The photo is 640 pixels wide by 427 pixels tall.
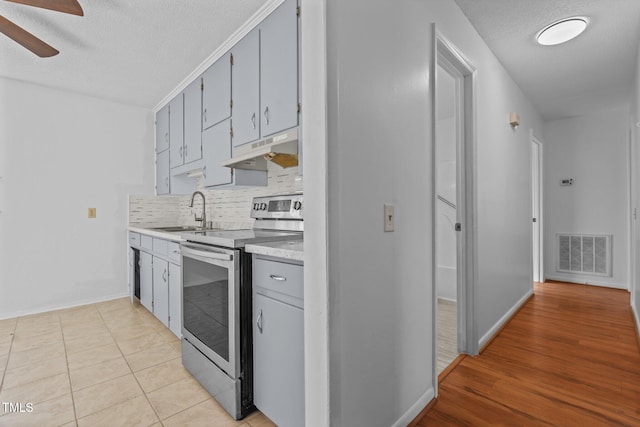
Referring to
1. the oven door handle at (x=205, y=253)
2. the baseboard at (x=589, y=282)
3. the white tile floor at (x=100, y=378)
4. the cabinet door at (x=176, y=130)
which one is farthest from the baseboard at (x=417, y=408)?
the baseboard at (x=589, y=282)

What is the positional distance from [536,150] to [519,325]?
2705mm

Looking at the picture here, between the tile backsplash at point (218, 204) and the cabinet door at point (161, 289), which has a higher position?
the tile backsplash at point (218, 204)

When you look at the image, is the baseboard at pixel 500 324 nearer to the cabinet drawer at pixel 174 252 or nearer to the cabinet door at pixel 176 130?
the cabinet drawer at pixel 174 252

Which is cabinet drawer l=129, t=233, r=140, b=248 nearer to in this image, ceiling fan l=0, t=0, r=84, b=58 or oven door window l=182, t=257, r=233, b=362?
oven door window l=182, t=257, r=233, b=362

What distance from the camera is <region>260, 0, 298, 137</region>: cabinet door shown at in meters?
1.93

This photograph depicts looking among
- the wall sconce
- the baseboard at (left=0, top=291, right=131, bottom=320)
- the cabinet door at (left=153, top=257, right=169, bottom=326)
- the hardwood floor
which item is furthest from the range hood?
the baseboard at (left=0, top=291, right=131, bottom=320)

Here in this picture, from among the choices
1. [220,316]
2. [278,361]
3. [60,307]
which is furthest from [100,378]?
[60,307]

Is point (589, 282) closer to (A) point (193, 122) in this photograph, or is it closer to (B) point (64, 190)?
(A) point (193, 122)

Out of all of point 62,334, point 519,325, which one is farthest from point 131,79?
point 519,325

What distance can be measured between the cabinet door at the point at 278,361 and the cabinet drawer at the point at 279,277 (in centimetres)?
6

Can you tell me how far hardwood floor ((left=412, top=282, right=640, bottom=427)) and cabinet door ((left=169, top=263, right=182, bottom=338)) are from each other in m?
1.83

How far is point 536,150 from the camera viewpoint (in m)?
4.32

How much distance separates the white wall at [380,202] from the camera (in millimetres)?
1111

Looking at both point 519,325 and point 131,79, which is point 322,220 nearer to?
point 519,325
